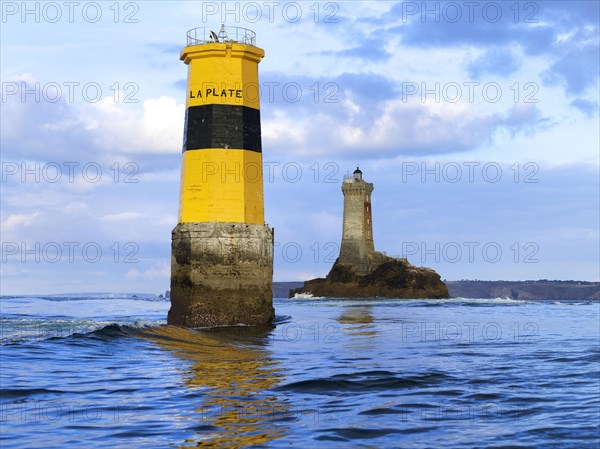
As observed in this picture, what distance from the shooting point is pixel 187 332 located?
21953 mm

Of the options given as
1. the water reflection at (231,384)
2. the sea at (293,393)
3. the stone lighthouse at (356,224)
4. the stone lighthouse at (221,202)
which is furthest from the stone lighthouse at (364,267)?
the sea at (293,393)

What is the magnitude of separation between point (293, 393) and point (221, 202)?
529 inches

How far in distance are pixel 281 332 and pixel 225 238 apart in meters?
3.24

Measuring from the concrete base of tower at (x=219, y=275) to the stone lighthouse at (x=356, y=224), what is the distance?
71.9m

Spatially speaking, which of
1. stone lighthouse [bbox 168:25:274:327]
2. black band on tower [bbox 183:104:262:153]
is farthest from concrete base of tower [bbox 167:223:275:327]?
black band on tower [bbox 183:104:262:153]

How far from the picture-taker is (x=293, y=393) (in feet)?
38.8

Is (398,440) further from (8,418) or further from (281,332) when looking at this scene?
(281,332)

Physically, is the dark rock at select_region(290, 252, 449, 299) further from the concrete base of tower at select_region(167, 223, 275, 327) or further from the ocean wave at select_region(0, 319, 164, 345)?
the ocean wave at select_region(0, 319, 164, 345)

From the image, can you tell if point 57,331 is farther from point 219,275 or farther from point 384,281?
point 384,281

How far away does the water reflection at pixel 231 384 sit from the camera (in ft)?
29.6

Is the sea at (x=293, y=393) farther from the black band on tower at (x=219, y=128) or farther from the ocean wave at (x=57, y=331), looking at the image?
the black band on tower at (x=219, y=128)

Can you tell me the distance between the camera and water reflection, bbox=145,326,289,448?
29.6ft

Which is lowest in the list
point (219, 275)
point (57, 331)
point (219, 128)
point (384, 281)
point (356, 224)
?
point (57, 331)

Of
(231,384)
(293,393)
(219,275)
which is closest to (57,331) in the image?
(219,275)
